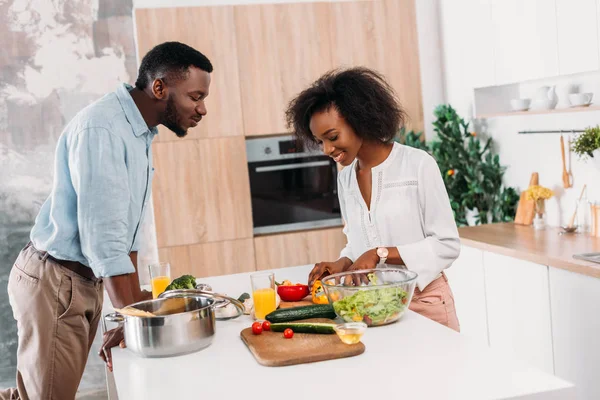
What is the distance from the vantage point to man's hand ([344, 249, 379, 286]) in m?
2.16

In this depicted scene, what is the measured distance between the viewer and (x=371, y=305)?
6.56 feet

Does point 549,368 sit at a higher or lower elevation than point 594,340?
lower

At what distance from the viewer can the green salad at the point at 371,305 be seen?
199cm

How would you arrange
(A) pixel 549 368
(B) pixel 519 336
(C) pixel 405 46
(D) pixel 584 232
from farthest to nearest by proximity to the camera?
1. (C) pixel 405 46
2. (D) pixel 584 232
3. (B) pixel 519 336
4. (A) pixel 549 368

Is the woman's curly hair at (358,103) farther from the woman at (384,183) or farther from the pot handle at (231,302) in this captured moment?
the pot handle at (231,302)

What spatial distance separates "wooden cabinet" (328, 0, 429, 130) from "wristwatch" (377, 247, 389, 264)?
8.78 feet

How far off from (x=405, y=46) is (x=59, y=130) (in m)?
2.35

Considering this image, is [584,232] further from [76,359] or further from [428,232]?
[76,359]

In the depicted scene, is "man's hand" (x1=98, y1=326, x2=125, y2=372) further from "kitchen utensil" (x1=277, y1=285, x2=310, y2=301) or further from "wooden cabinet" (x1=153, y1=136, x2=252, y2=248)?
"wooden cabinet" (x1=153, y1=136, x2=252, y2=248)

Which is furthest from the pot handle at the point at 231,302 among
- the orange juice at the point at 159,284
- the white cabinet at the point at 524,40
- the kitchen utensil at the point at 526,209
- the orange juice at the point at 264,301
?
the kitchen utensil at the point at 526,209

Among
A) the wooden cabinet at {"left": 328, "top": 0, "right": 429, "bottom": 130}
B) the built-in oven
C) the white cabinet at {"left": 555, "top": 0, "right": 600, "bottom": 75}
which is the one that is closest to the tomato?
the white cabinet at {"left": 555, "top": 0, "right": 600, "bottom": 75}

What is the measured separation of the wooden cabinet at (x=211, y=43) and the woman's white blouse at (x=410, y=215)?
2.23 m

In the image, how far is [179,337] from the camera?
1890 millimetres

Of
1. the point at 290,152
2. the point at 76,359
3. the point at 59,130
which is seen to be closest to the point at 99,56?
the point at 59,130
